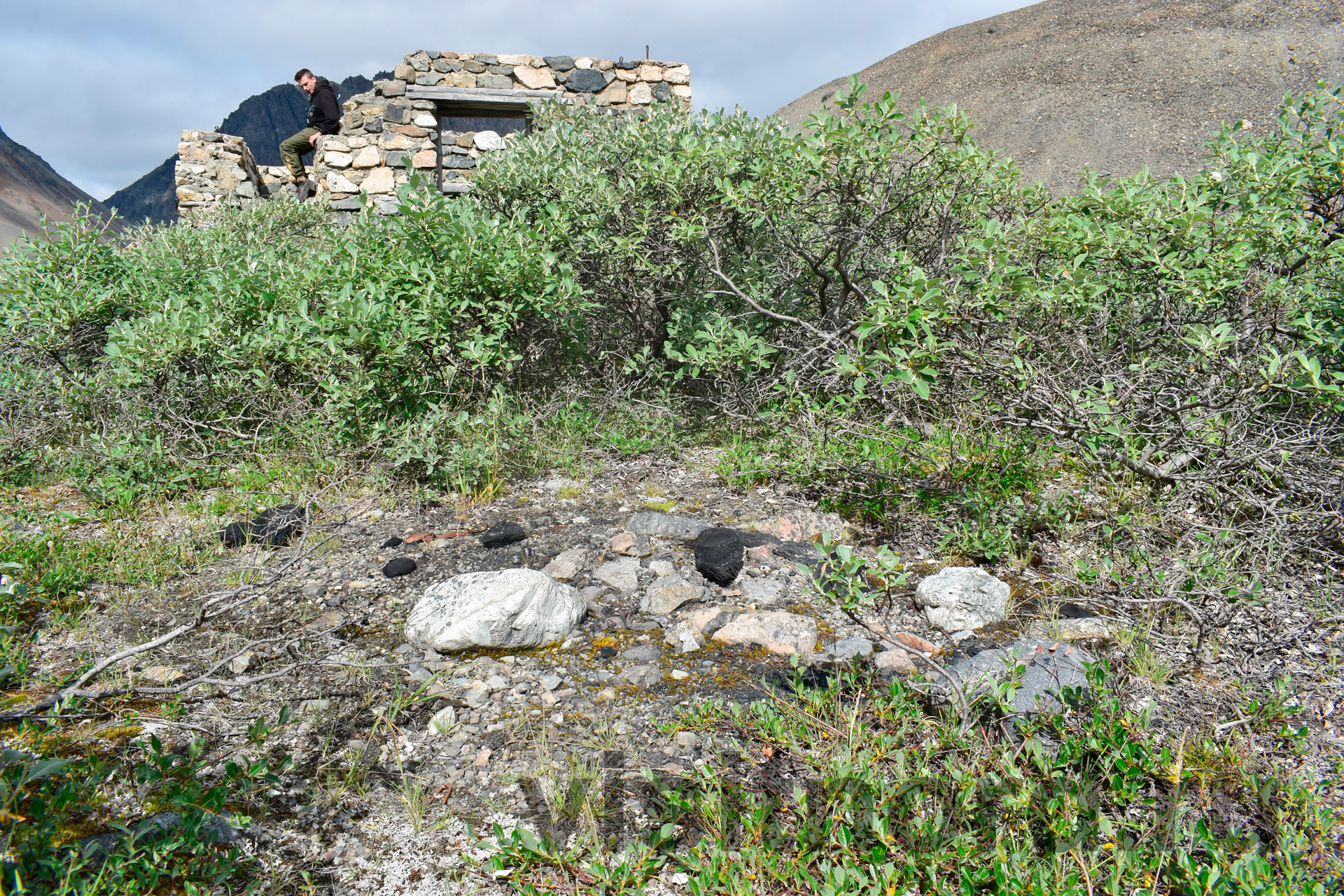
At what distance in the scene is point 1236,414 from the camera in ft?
10.6

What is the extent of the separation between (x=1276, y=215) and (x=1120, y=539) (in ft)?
6.68

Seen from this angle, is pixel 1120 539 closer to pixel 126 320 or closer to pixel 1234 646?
pixel 1234 646

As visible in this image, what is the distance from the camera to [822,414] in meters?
4.48

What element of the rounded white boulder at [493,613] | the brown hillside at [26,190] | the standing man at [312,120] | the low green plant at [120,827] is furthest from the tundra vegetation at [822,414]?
the brown hillside at [26,190]

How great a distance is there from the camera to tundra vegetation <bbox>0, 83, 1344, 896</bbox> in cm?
198

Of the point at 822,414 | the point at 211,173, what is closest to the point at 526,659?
the point at 822,414

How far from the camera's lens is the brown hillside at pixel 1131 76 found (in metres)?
19.7

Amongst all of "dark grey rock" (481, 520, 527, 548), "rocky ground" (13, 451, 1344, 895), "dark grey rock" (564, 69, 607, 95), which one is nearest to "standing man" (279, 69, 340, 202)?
"dark grey rock" (564, 69, 607, 95)

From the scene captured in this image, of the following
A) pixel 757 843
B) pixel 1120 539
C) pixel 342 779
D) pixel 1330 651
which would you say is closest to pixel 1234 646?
pixel 1330 651

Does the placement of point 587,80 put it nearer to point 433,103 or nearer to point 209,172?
point 433,103

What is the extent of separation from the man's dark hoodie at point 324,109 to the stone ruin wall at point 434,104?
4.91ft

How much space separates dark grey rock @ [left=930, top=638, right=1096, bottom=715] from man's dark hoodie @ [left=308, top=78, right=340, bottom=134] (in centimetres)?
1176

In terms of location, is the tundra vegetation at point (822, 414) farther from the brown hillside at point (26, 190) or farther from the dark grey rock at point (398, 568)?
the brown hillside at point (26, 190)

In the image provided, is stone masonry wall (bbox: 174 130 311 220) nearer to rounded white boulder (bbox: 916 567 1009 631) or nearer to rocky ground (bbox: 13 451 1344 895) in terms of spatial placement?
rocky ground (bbox: 13 451 1344 895)
